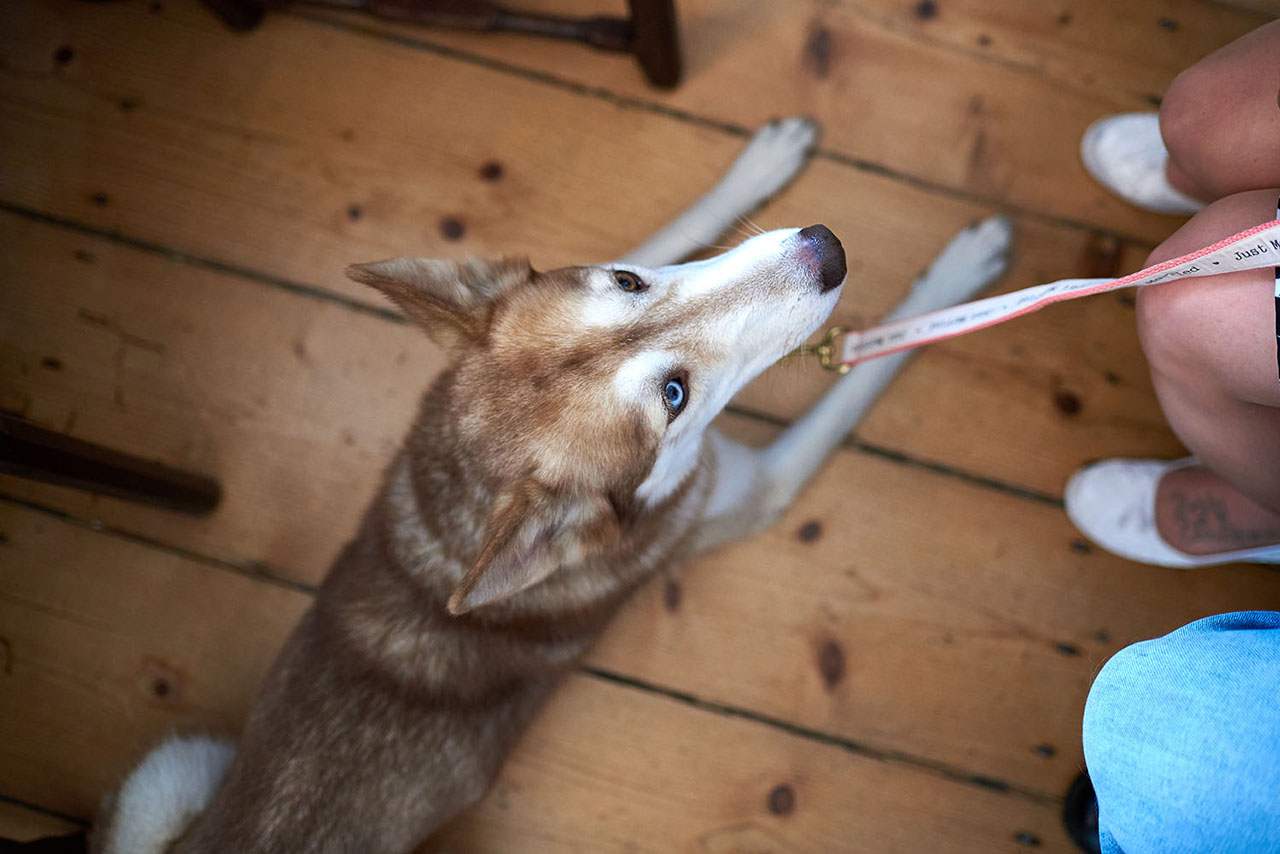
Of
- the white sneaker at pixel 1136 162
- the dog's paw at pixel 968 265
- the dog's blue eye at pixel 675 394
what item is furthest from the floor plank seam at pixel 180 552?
the white sneaker at pixel 1136 162

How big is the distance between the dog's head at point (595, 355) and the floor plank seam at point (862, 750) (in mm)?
864

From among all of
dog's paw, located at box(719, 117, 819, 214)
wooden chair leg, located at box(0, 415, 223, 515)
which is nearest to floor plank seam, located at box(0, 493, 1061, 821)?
wooden chair leg, located at box(0, 415, 223, 515)

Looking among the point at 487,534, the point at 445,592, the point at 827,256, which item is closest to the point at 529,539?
the point at 487,534

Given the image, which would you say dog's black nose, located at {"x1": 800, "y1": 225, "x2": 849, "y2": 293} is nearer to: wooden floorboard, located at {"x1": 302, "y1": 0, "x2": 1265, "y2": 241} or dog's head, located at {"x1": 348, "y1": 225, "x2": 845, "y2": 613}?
dog's head, located at {"x1": 348, "y1": 225, "x2": 845, "y2": 613}

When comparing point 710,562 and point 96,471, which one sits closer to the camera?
point 96,471

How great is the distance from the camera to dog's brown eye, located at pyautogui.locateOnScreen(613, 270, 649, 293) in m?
1.57

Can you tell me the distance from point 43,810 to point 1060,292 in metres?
2.91

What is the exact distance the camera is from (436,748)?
1695 millimetres

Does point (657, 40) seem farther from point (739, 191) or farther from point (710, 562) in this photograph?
point (710, 562)

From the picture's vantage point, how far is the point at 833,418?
85.4 inches

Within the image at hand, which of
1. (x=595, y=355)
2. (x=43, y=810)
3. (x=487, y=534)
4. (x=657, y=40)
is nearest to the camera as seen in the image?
(x=487, y=534)

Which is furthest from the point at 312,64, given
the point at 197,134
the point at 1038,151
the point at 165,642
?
the point at 1038,151

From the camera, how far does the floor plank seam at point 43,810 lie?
85.1 inches

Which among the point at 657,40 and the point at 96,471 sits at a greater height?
the point at 657,40
